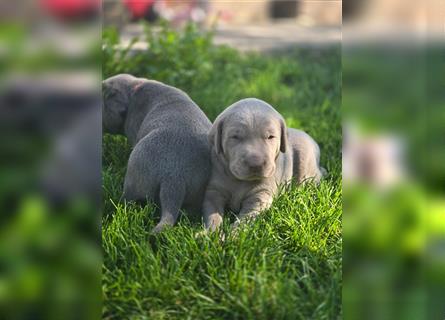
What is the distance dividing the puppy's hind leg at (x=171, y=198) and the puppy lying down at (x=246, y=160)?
0.10 meters

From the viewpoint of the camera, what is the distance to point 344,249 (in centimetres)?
115

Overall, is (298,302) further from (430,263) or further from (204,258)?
(430,263)

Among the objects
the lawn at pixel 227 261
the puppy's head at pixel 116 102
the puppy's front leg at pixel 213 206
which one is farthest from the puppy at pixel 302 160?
the puppy's head at pixel 116 102

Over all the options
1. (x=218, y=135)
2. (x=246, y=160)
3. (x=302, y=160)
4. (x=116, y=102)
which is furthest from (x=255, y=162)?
(x=116, y=102)

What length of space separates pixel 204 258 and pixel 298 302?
33 centimetres

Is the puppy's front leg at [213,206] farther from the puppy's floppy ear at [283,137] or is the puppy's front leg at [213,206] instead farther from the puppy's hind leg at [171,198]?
the puppy's floppy ear at [283,137]

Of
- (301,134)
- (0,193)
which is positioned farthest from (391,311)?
(301,134)

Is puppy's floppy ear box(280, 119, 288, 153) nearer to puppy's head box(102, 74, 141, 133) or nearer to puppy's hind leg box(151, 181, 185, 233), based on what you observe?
puppy's hind leg box(151, 181, 185, 233)

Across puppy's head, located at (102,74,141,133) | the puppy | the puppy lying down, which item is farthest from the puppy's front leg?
puppy's head, located at (102,74,141,133)

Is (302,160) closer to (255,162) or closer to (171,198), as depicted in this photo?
(255,162)

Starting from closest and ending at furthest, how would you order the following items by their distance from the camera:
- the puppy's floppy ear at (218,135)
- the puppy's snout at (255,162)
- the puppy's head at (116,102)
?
the puppy's snout at (255,162), the puppy's floppy ear at (218,135), the puppy's head at (116,102)

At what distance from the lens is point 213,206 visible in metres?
2.06

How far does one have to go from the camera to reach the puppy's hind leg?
1.98 meters

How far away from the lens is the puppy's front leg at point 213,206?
201 cm
